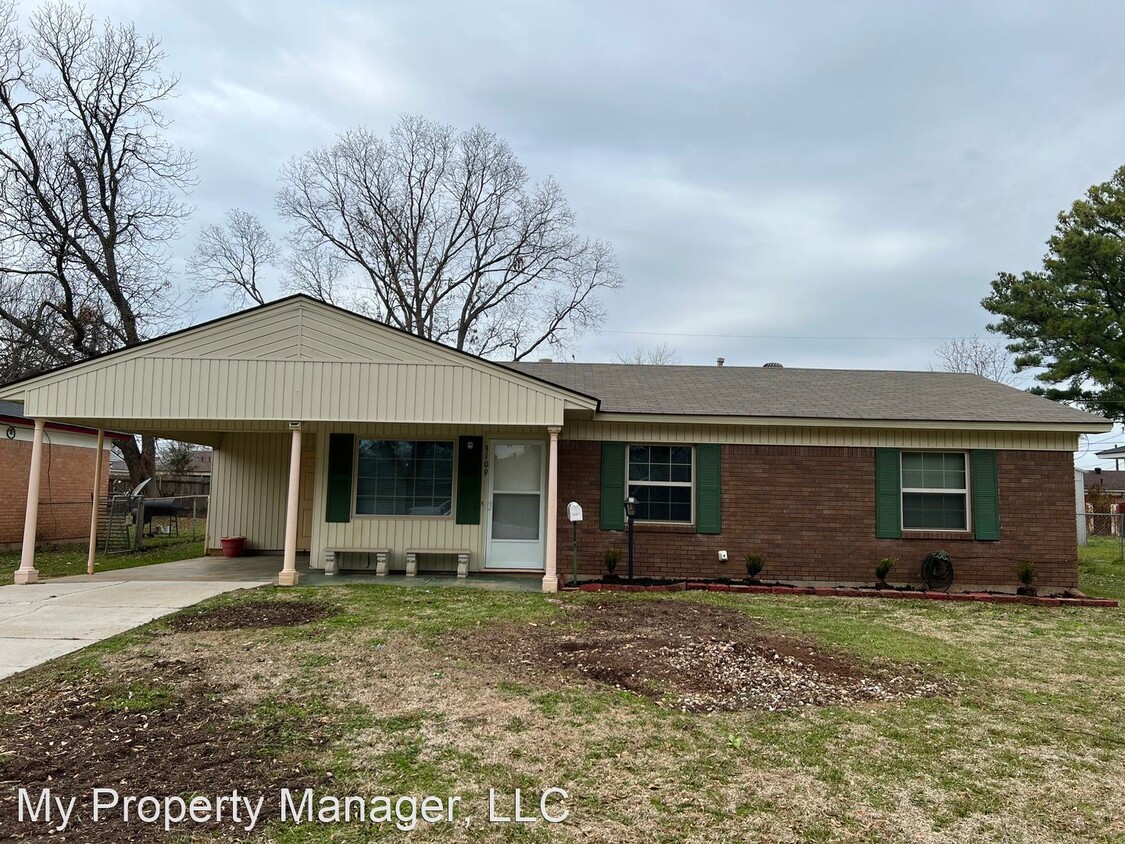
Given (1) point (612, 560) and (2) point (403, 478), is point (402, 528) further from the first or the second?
(1) point (612, 560)

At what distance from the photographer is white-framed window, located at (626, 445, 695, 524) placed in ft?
34.9

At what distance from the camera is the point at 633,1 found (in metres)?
10.3

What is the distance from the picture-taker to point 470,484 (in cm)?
1066

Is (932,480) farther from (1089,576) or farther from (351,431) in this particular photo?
(351,431)

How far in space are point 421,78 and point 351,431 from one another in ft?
25.7

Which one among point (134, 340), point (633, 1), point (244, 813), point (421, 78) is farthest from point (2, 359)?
point (244, 813)

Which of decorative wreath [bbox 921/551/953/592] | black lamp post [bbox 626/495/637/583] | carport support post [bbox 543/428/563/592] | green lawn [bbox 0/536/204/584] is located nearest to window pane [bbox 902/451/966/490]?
decorative wreath [bbox 921/551/953/592]

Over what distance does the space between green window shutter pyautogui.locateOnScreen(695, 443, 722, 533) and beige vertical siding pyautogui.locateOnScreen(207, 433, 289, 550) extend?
302 inches

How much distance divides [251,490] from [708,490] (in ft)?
27.8

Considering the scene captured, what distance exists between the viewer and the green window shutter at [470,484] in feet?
34.9

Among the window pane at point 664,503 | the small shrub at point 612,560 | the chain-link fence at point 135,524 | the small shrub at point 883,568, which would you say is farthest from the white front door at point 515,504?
the chain-link fence at point 135,524

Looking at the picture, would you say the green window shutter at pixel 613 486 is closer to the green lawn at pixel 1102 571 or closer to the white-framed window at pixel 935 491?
the white-framed window at pixel 935 491

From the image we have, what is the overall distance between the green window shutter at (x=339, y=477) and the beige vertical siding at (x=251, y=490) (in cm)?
281

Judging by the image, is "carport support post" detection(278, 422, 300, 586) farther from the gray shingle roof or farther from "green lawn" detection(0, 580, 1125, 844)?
the gray shingle roof
